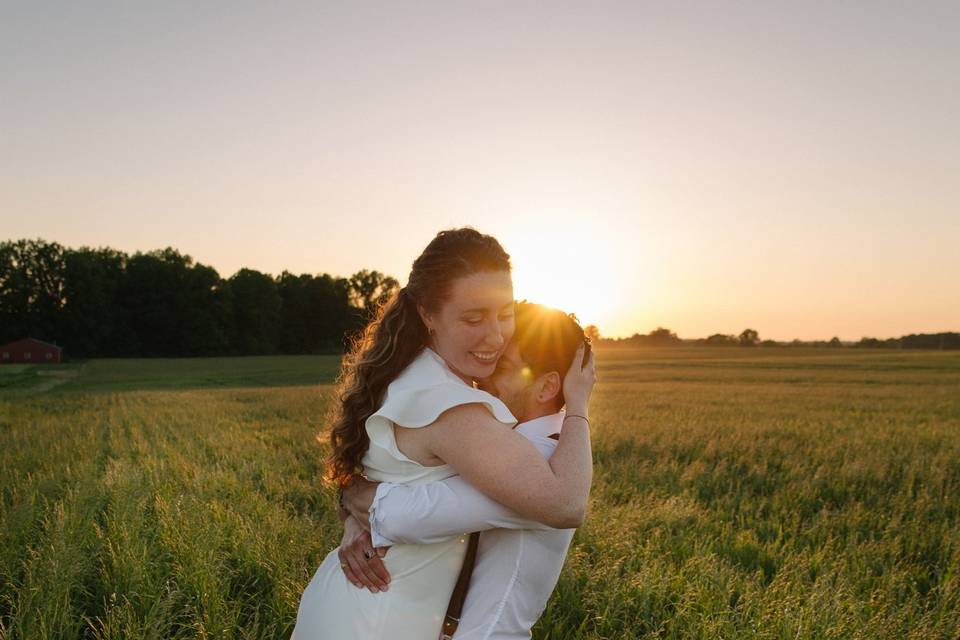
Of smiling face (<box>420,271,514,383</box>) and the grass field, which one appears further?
the grass field

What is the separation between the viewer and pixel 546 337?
2.39 meters

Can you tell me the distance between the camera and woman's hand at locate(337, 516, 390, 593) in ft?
6.68

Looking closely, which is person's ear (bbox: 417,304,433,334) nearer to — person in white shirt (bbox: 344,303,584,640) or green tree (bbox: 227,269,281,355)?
person in white shirt (bbox: 344,303,584,640)

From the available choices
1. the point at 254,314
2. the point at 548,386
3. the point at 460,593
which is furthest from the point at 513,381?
the point at 254,314

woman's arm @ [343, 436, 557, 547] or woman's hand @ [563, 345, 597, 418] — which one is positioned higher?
woman's hand @ [563, 345, 597, 418]

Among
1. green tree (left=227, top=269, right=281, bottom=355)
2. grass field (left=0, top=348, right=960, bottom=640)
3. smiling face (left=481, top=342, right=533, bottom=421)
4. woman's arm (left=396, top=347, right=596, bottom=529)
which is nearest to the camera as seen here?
woman's arm (left=396, top=347, right=596, bottom=529)

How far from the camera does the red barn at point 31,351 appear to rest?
257 feet

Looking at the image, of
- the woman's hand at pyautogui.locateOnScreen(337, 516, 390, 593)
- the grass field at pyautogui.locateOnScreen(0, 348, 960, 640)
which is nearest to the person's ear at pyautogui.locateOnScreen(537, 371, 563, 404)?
the woman's hand at pyautogui.locateOnScreen(337, 516, 390, 593)

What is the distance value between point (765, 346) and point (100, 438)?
99.1 metres

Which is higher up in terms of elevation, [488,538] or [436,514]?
[436,514]

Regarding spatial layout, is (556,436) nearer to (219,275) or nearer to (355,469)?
(355,469)

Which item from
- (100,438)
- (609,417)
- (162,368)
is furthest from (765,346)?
(100,438)

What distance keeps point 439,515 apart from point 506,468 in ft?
0.81

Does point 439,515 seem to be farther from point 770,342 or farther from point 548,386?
point 770,342
